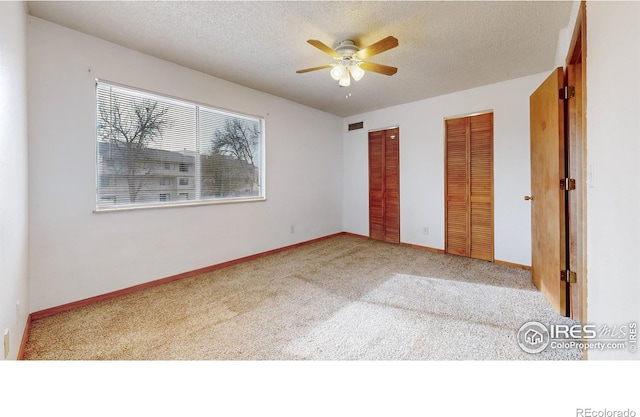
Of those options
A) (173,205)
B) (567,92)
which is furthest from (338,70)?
(173,205)

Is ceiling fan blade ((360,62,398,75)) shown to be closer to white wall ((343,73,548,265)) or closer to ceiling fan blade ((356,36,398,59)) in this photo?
ceiling fan blade ((356,36,398,59))

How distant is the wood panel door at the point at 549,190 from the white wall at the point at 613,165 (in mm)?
1019

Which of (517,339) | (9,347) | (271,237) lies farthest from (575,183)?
(9,347)

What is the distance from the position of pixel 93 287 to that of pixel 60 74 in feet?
6.39

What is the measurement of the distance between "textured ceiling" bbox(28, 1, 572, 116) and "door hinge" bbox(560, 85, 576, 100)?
0.58 metres

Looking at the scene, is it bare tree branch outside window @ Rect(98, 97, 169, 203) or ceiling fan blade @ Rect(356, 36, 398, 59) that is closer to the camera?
ceiling fan blade @ Rect(356, 36, 398, 59)

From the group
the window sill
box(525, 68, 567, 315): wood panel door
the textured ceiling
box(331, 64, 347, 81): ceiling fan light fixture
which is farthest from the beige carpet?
the textured ceiling

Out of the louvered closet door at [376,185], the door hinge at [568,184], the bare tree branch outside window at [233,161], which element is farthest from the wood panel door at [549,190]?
the bare tree branch outside window at [233,161]

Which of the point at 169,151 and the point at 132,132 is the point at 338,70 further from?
the point at 132,132

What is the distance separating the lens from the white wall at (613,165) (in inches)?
33.8

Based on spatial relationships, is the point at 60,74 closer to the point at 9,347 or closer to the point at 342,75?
the point at 9,347

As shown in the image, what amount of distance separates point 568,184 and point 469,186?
1.78m

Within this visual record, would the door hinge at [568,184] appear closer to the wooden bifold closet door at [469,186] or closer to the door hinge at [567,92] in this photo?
the door hinge at [567,92]

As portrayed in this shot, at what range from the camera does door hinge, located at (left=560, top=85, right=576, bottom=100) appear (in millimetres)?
2111
